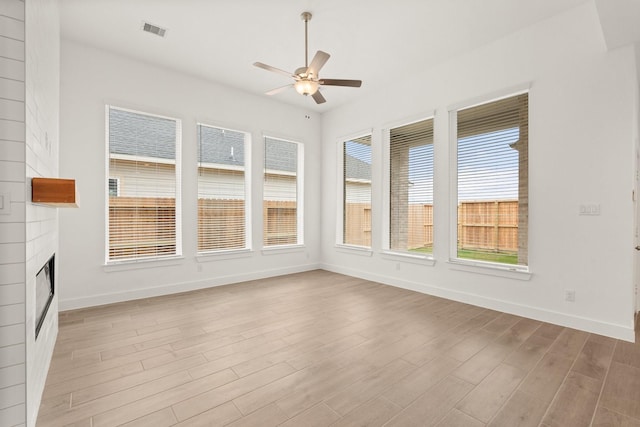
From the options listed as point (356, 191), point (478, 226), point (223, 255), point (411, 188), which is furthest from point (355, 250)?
point (223, 255)

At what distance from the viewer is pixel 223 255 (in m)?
5.20

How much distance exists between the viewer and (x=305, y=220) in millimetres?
6375

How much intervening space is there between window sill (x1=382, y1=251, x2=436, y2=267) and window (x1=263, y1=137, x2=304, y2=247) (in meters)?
1.99

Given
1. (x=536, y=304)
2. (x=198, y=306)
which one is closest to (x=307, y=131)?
(x=198, y=306)

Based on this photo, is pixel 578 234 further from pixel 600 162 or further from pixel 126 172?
pixel 126 172

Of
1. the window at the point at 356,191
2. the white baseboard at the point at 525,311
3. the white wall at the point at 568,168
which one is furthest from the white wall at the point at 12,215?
the window at the point at 356,191

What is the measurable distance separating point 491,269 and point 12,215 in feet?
14.7

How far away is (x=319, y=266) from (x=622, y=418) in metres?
5.12

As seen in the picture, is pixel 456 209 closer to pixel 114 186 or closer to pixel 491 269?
pixel 491 269

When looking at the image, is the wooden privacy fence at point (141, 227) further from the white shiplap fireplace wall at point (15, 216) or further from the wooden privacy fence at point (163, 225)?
the white shiplap fireplace wall at point (15, 216)

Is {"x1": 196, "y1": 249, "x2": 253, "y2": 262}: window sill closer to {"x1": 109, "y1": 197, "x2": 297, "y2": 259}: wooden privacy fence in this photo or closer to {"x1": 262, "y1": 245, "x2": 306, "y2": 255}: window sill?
{"x1": 109, "y1": 197, "x2": 297, "y2": 259}: wooden privacy fence

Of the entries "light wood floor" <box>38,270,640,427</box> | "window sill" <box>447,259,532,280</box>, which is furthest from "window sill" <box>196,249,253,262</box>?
"window sill" <box>447,259,532,280</box>

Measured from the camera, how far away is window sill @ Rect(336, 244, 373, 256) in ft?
18.4

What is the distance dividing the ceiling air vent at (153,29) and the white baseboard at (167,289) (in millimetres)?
3442
